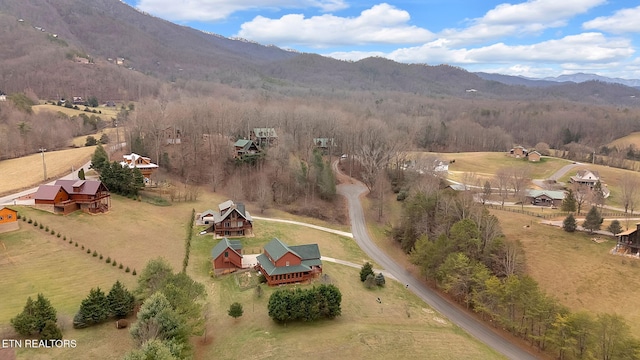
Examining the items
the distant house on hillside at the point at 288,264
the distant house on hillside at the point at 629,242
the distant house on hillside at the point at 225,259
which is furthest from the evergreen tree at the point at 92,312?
the distant house on hillside at the point at 629,242

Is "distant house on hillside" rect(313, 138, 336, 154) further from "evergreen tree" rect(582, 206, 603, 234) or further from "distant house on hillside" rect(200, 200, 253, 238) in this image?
"evergreen tree" rect(582, 206, 603, 234)

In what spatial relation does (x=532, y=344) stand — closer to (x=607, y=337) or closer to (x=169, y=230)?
(x=607, y=337)

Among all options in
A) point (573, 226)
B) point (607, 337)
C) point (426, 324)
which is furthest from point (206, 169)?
point (607, 337)

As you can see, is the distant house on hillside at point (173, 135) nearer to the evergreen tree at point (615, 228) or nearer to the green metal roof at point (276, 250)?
the green metal roof at point (276, 250)

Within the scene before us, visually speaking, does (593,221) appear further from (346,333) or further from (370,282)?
(346,333)

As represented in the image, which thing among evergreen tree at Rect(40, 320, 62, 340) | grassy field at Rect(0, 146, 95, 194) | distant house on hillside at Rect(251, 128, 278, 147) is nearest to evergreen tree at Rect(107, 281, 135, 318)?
evergreen tree at Rect(40, 320, 62, 340)

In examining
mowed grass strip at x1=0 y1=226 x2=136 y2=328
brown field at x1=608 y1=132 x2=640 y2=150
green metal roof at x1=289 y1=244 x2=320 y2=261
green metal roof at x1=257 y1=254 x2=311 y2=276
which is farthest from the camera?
brown field at x1=608 y1=132 x2=640 y2=150
